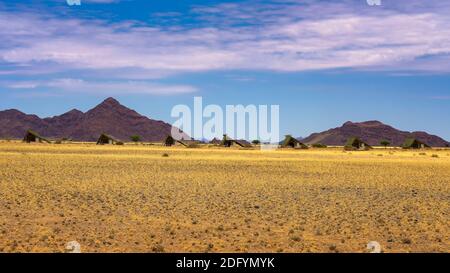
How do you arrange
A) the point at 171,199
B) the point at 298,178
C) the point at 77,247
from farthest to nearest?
the point at 298,178 < the point at 171,199 < the point at 77,247

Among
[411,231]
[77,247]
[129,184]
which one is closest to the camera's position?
[77,247]

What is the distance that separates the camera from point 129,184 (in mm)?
25172

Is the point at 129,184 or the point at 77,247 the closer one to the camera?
the point at 77,247

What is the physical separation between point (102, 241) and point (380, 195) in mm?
13306

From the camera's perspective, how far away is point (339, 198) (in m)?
21.2

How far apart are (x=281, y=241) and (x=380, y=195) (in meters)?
10.9
